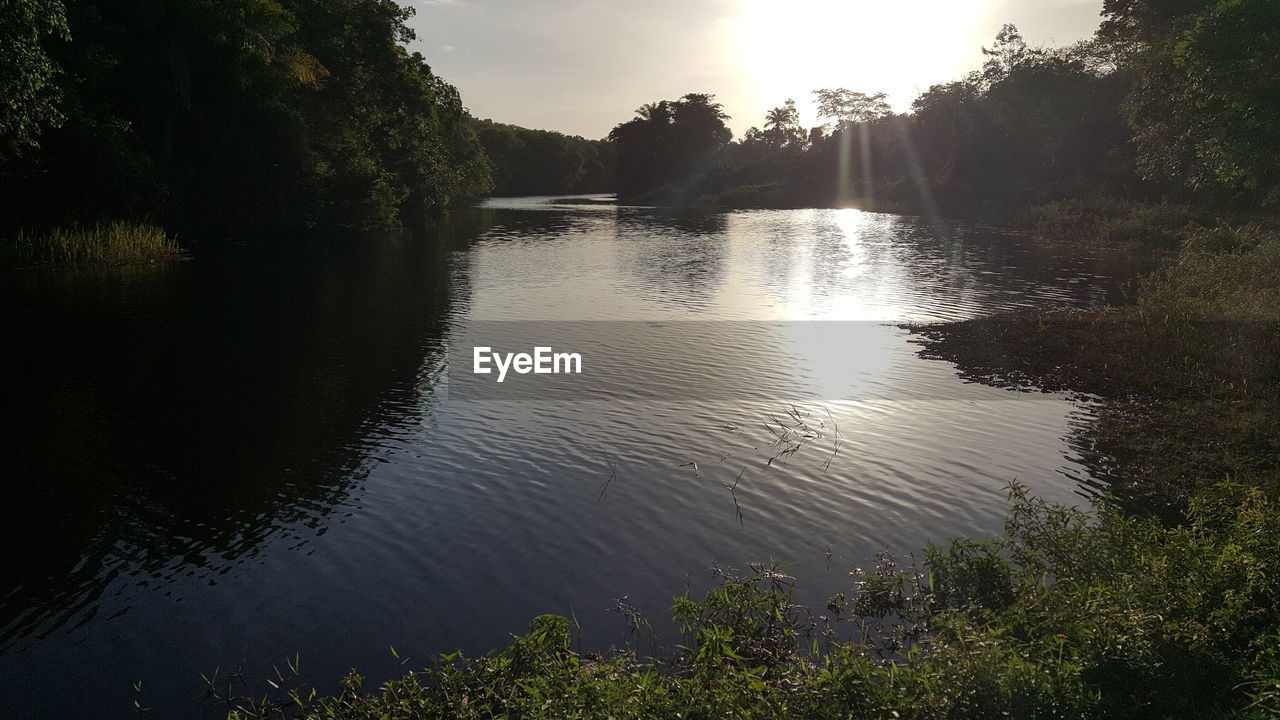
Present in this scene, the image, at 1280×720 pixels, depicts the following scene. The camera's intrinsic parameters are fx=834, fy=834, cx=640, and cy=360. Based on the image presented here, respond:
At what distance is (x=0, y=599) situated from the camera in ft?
34.0

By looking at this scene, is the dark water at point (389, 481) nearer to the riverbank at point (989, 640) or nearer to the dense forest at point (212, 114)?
the riverbank at point (989, 640)

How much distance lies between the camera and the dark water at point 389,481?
9.88 metres

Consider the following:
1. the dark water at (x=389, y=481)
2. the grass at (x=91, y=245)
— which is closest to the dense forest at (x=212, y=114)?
the grass at (x=91, y=245)

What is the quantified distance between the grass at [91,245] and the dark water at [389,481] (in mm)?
8504

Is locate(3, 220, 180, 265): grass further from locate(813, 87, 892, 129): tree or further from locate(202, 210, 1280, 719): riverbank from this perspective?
locate(813, 87, 892, 129): tree

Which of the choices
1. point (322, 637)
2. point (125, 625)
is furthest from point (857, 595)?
point (125, 625)

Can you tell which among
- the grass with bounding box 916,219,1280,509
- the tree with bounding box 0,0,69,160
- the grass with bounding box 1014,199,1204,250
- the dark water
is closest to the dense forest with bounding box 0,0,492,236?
the tree with bounding box 0,0,69,160

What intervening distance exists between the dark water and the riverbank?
99 cm

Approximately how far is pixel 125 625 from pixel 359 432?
7.77 meters

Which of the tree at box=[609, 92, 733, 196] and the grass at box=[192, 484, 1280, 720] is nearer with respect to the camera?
the grass at box=[192, 484, 1280, 720]

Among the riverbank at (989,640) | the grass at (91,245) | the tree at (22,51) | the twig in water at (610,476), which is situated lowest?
the twig in water at (610,476)

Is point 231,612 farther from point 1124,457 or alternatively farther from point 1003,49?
point 1003,49

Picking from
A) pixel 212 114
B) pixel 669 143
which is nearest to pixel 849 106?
pixel 669 143

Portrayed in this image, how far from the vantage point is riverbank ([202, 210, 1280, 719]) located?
670 centimetres
